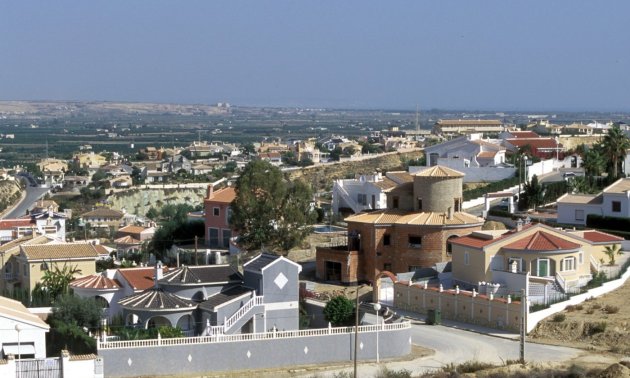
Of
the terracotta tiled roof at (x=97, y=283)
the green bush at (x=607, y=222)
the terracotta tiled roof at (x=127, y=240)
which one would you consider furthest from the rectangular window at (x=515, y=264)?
the terracotta tiled roof at (x=127, y=240)

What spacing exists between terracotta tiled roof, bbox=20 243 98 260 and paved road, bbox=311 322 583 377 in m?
14.6

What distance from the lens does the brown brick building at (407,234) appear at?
45000 mm

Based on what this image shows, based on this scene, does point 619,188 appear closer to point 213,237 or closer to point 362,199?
point 362,199

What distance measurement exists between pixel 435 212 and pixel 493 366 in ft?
54.1

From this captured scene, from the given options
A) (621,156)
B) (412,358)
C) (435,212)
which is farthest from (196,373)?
(621,156)

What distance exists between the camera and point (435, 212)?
152 ft

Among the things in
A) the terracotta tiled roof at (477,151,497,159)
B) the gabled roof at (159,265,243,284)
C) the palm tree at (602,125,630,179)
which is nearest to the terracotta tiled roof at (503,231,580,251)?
the gabled roof at (159,265,243,284)

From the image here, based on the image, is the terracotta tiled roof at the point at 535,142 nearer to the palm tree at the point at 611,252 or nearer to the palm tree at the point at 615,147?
the palm tree at the point at 615,147

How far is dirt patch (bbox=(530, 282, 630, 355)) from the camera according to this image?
34.7m

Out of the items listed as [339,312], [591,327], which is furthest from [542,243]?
[339,312]

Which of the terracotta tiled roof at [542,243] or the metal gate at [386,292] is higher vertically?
the terracotta tiled roof at [542,243]

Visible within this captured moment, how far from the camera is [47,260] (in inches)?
1732

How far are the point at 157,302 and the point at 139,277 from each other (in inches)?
182

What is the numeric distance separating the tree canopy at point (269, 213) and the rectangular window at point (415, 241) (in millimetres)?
5300
